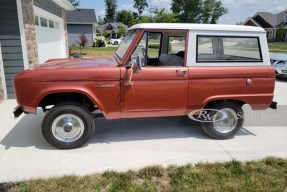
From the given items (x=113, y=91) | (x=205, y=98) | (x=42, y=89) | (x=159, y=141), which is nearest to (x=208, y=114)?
(x=205, y=98)

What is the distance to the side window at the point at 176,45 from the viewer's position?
15.0ft

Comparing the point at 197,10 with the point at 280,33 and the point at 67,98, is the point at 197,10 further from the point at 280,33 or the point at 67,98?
the point at 67,98

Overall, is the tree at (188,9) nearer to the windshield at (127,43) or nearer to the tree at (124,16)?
the tree at (124,16)

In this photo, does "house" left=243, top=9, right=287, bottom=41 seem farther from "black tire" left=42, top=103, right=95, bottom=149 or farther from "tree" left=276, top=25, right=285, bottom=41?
"black tire" left=42, top=103, right=95, bottom=149

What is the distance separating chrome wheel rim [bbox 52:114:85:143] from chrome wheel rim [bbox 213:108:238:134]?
2265mm

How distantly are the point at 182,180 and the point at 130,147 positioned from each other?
47.7 inches

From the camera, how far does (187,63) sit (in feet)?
14.2

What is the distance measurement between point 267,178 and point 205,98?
1516 millimetres

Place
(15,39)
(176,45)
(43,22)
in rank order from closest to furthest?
(176,45)
(15,39)
(43,22)

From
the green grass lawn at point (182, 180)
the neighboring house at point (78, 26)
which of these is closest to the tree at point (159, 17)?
the neighboring house at point (78, 26)

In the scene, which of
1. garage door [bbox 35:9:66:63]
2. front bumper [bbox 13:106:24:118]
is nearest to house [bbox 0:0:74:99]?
garage door [bbox 35:9:66:63]

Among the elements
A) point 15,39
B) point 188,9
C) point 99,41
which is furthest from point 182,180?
point 188,9

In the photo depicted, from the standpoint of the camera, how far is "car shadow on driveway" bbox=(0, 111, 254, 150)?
4.62m

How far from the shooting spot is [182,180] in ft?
11.4
